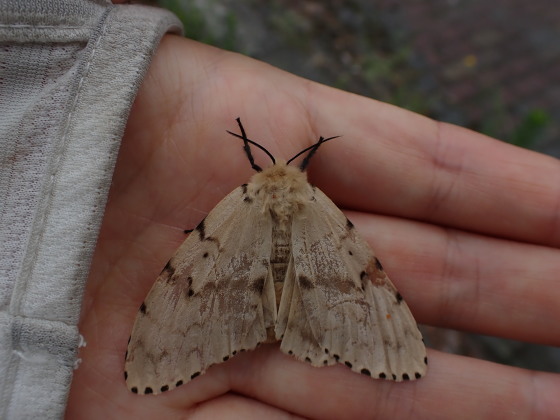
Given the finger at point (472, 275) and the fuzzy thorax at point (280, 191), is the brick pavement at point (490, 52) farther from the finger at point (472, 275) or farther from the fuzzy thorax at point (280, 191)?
the fuzzy thorax at point (280, 191)

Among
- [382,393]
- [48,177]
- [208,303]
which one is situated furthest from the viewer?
[382,393]

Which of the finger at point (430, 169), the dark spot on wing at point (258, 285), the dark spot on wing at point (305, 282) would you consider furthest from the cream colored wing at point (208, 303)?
the finger at point (430, 169)

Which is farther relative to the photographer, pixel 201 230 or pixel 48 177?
pixel 201 230

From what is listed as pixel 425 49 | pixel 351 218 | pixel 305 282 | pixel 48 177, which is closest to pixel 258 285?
pixel 305 282

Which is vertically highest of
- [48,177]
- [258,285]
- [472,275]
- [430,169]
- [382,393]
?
[430,169]

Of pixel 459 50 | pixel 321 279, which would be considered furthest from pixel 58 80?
pixel 459 50

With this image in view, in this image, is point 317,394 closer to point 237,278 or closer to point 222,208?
point 237,278

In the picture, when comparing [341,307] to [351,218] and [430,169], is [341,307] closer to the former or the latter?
[351,218]

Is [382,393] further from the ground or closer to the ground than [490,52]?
closer to the ground
